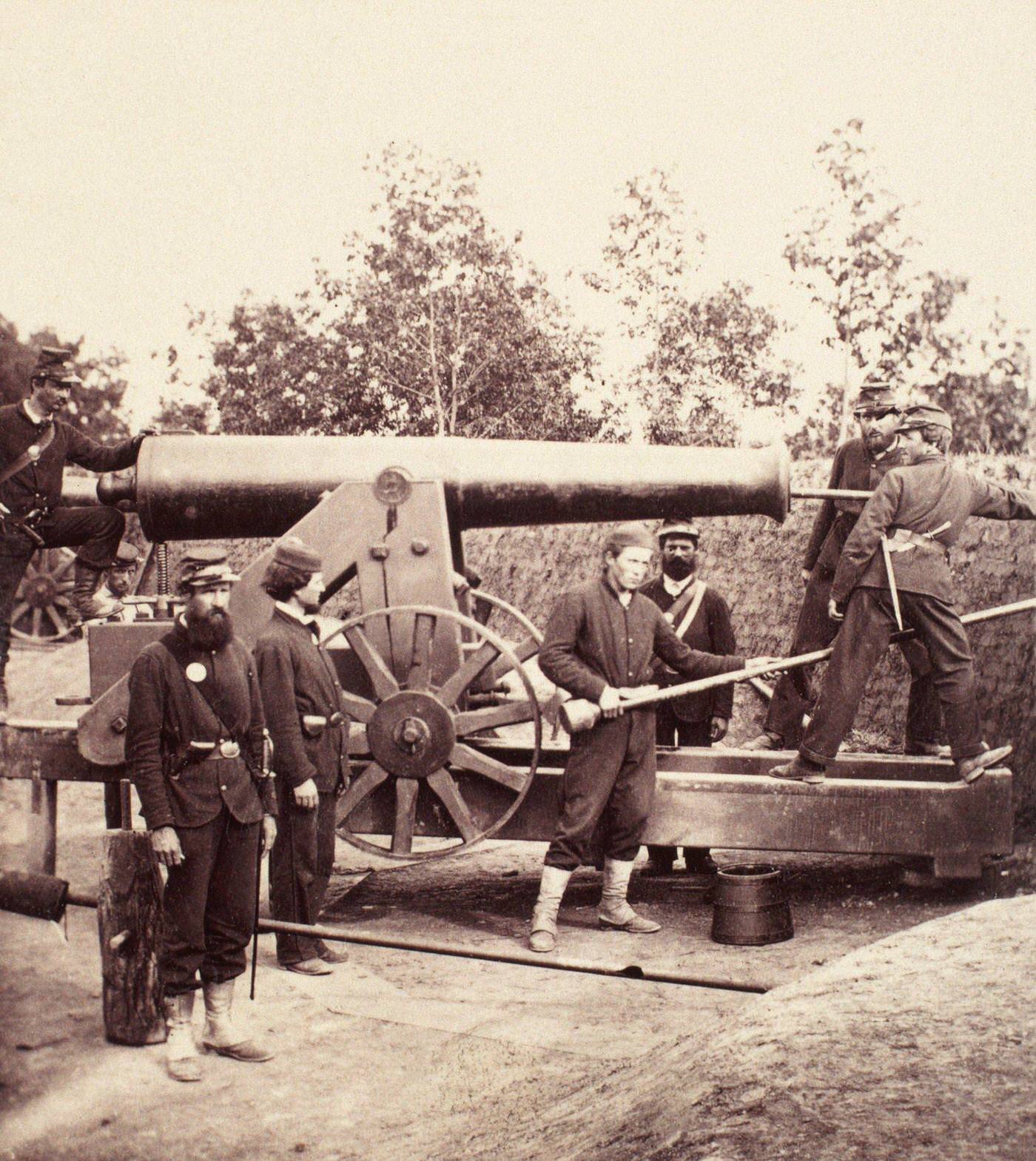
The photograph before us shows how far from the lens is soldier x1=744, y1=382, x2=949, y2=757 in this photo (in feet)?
17.3

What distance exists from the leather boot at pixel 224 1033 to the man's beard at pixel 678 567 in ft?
9.70

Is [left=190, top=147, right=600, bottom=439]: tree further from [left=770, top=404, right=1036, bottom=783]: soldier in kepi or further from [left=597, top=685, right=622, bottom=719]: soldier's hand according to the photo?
[left=770, top=404, right=1036, bottom=783]: soldier in kepi

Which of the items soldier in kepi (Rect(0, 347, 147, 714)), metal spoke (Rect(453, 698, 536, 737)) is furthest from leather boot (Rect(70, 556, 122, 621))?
metal spoke (Rect(453, 698, 536, 737))

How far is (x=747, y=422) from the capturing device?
4711mm

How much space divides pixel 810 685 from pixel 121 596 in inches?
121

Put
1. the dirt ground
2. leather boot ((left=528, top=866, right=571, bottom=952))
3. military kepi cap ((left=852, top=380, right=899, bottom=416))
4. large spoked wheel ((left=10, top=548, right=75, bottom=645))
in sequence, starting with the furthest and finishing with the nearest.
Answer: leather boot ((left=528, top=866, right=571, bottom=952)) → large spoked wheel ((left=10, top=548, right=75, bottom=645)) → military kepi cap ((left=852, top=380, right=899, bottom=416)) → the dirt ground

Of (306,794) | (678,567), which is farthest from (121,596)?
(678,567)

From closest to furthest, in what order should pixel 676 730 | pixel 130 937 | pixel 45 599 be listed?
pixel 130 937, pixel 45 599, pixel 676 730

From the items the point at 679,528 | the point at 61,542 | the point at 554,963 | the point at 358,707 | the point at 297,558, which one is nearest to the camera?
the point at 554,963

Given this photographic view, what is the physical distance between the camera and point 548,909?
5324 mm

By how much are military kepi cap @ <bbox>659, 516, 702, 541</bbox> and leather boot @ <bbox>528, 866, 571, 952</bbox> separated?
1.66m

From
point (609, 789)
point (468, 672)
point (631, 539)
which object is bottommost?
point (609, 789)

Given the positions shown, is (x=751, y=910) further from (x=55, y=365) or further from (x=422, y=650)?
(x=55, y=365)

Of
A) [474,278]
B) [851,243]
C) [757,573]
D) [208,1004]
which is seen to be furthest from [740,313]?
[757,573]
